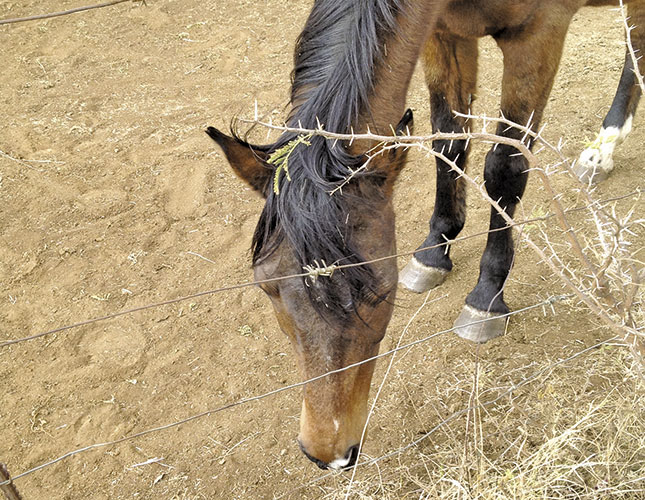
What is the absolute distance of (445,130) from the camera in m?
3.43

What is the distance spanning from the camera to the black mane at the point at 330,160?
1884 millimetres

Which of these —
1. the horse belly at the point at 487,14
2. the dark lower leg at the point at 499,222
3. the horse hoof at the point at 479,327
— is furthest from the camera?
the horse hoof at the point at 479,327

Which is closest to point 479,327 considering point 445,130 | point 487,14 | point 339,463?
point 445,130

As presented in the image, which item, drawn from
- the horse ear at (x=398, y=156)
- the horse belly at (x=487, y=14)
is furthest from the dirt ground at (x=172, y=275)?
the horse belly at (x=487, y=14)

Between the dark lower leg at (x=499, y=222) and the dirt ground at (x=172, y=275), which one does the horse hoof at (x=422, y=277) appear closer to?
the dirt ground at (x=172, y=275)

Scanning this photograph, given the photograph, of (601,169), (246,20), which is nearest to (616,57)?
(601,169)

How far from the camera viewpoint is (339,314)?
1.93 m

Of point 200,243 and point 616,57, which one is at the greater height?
point 616,57

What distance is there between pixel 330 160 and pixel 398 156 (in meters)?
0.25

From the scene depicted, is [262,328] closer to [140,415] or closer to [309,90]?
[140,415]

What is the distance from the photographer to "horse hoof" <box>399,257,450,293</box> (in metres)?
3.58

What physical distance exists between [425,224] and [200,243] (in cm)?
148

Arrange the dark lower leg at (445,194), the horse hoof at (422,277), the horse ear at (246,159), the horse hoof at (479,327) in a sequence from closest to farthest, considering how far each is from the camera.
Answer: the horse ear at (246,159) → the horse hoof at (479,327) → the dark lower leg at (445,194) → the horse hoof at (422,277)

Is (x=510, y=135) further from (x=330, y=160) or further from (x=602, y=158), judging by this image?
(x=602, y=158)
